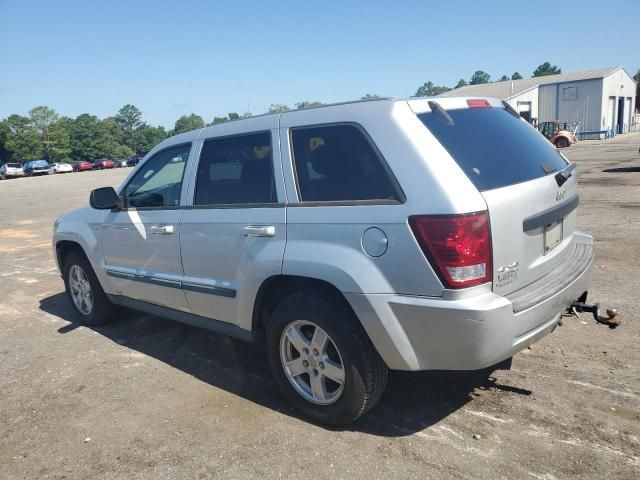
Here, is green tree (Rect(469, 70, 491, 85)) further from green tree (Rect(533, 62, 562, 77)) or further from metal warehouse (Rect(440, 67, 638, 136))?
metal warehouse (Rect(440, 67, 638, 136))

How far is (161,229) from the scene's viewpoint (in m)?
4.19

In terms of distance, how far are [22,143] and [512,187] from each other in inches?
3627

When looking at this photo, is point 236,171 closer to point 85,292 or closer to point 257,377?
point 257,377

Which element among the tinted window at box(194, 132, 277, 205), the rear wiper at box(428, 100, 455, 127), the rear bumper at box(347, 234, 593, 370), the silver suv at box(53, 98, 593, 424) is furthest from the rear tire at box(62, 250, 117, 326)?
the rear wiper at box(428, 100, 455, 127)

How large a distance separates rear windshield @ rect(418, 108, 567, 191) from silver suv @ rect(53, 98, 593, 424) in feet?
0.04

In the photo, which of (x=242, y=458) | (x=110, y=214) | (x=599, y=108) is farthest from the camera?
(x=599, y=108)

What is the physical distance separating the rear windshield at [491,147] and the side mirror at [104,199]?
2.94 m

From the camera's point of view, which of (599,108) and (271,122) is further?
(599,108)

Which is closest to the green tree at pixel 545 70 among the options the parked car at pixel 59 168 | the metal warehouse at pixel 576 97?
the metal warehouse at pixel 576 97

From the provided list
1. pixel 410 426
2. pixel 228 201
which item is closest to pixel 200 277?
pixel 228 201

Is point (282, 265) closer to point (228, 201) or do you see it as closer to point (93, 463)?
point (228, 201)

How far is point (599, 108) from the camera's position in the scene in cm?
5147

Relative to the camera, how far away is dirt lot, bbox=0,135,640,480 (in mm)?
2900

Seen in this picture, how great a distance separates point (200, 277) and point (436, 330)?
A: 1923 mm
